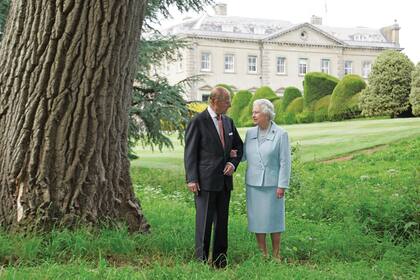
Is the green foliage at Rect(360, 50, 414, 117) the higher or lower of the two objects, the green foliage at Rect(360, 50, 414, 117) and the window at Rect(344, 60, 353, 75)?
the lower

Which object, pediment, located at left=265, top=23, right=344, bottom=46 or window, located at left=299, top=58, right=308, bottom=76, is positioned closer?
pediment, located at left=265, top=23, right=344, bottom=46

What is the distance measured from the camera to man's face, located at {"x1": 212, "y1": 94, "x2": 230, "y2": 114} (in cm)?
589

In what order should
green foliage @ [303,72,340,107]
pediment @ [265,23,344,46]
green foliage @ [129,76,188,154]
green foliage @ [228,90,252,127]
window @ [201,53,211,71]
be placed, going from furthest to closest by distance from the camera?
1. pediment @ [265,23,344,46]
2. window @ [201,53,211,71]
3. green foliage @ [228,90,252,127]
4. green foliage @ [303,72,340,107]
5. green foliage @ [129,76,188,154]

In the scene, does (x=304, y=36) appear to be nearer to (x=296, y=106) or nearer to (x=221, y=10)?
(x=221, y=10)

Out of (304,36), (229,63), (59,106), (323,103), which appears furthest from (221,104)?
(304,36)

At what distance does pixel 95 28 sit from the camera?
20.3ft

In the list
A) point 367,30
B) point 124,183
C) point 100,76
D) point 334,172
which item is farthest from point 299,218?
point 367,30

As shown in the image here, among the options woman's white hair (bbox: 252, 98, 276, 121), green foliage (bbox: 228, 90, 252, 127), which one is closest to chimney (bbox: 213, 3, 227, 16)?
green foliage (bbox: 228, 90, 252, 127)

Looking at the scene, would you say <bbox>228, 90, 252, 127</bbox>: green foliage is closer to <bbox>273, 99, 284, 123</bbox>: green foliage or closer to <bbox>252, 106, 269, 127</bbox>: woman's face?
<bbox>273, 99, 284, 123</bbox>: green foliage

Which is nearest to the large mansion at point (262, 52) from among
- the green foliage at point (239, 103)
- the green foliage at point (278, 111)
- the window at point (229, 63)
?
the window at point (229, 63)

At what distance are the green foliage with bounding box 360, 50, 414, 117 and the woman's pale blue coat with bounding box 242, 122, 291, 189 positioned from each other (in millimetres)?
21504

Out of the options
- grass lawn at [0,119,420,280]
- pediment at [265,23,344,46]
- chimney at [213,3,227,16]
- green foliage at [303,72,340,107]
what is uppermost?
chimney at [213,3,227,16]

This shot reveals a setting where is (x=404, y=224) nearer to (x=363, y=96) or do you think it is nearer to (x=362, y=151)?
(x=362, y=151)

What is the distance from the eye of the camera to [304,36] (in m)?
52.0
